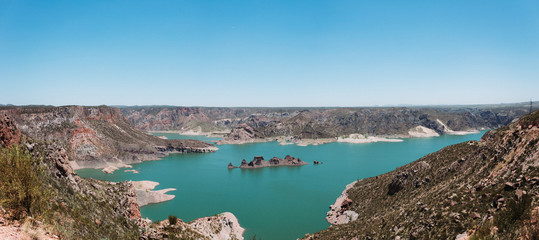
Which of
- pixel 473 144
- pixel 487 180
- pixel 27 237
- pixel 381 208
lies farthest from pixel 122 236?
pixel 473 144

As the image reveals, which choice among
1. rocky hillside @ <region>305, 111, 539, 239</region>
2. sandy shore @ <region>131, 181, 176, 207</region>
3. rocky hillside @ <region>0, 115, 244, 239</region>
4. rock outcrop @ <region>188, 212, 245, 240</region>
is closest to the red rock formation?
rocky hillside @ <region>0, 115, 244, 239</region>

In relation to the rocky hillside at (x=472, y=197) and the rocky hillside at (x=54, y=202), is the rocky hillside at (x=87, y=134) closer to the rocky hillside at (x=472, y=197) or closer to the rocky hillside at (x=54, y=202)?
the rocky hillside at (x=54, y=202)

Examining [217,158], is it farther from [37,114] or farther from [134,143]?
[37,114]

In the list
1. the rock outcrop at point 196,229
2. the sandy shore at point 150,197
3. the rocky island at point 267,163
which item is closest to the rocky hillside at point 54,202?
the rock outcrop at point 196,229

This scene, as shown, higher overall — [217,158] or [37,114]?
[37,114]

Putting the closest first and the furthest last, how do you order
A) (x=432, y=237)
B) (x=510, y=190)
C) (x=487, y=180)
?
(x=510, y=190) → (x=432, y=237) → (x=487, y=180)
